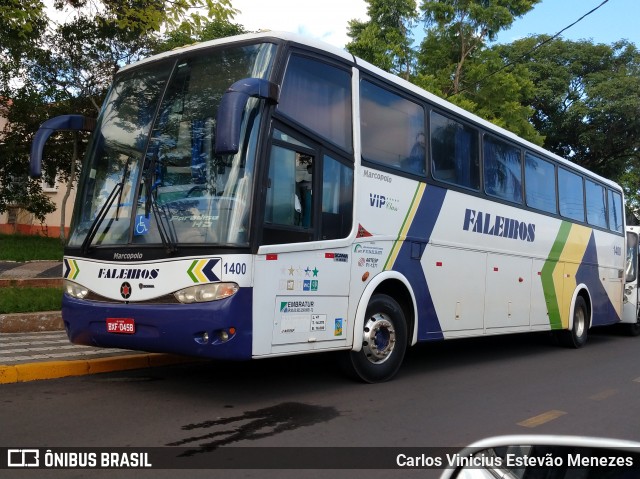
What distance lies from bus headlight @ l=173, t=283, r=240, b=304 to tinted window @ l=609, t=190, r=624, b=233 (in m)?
11.8

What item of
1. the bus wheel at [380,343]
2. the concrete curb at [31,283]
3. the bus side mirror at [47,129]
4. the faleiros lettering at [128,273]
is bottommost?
the bus wheel at [380,343]

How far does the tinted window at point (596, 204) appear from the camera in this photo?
44.7 feet

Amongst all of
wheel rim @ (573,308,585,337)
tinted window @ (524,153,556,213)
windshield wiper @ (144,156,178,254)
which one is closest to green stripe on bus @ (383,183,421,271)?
windshield wiper @ (144,156,178,254)

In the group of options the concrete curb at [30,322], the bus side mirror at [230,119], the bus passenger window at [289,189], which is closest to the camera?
the bus side mirror at [230,119]

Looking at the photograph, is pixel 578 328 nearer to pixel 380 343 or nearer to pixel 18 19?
pixel 380 343

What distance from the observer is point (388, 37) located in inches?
796

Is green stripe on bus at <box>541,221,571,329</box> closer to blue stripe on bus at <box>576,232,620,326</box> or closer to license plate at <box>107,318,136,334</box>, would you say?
blue stripe on bus at <box>576,232,620,326</box>

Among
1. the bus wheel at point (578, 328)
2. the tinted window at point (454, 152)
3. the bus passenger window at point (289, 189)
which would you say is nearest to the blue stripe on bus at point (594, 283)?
the bus wheel at point (578, 328)

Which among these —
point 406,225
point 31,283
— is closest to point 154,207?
point 406,225

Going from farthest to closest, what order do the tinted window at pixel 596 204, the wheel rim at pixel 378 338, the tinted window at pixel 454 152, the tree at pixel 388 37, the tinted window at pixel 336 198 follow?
1. the tree at pixel 388 37
2. the tinted window at pixel 596 204
3. the tinted window at pixel 454 152
4. the wheel rim at pixel 378 338
5. the tinted window at pixel 336 198

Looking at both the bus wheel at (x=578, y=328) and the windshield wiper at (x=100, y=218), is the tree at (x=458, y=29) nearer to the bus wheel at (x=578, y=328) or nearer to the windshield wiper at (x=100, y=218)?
the bus wheel at (x=578, y=328)

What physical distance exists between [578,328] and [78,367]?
9.63 metres

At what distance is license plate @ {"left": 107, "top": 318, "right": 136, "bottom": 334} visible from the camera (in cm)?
593

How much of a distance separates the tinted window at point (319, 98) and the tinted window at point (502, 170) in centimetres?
357
